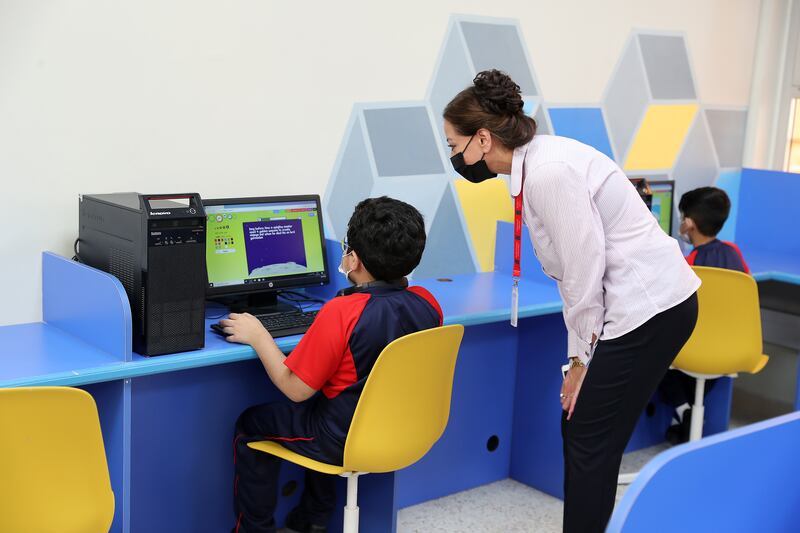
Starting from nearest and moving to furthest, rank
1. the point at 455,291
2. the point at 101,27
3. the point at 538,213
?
the point at 538,213 < the point at 101,27 < the point at 455,291

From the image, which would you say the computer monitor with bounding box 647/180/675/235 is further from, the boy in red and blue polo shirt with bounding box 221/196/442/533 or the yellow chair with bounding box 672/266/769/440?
the boy in red and blue polo shirt with bounding box 221/196/442/533

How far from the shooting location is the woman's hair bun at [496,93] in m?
2.12

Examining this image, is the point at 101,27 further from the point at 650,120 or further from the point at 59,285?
the point at 650,120

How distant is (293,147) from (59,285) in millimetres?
892

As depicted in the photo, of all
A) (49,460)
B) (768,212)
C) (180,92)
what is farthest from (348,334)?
(768,212)

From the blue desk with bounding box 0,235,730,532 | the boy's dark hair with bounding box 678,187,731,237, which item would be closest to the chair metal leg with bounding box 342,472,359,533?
the blue desk with bounding box 0,235,730,532

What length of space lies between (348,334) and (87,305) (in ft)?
2.15

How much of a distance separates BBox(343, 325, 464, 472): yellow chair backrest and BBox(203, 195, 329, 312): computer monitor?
0.71m

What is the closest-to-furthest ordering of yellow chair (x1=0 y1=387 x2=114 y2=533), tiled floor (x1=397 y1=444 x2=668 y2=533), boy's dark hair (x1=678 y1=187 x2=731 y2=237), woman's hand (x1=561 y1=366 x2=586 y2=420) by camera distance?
yellow chair (x1=0 y1=387 x2=114 y2=533) → woman's hand (x1=561 y1=366 x2=586 y2=420) → tiled floor (x1=397 y1=444 x2=668 y2=533) → boy's dark hair (x1=678 y1=187 x2=731 y2=237)

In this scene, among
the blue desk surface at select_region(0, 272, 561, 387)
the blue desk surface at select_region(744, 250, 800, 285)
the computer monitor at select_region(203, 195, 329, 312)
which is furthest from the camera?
the blue desk surface at select_region(744, 250, 800, 285)

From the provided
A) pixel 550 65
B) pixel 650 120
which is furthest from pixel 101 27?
pixel 650 120

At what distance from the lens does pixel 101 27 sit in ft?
8.24

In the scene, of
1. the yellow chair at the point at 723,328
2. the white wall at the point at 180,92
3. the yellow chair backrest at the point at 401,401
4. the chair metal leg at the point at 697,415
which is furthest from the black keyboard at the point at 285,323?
the chair metal leg at the point at 697,415

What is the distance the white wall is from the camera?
96.2 inches
